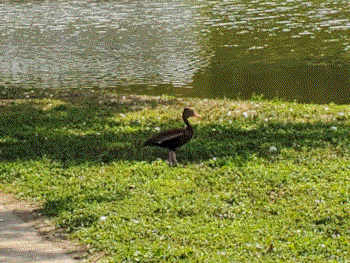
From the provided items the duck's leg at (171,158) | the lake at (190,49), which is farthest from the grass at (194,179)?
the lake at (190,49)

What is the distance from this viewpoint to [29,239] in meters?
7.42

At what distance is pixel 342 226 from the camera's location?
7.34 meters

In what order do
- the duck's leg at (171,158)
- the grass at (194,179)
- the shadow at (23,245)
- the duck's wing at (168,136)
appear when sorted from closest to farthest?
the shadow at (23,245)
the grass at (194,179)
the duck's wing at (168,136)
the duck's leg at (171,158)

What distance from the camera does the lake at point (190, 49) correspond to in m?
18.4

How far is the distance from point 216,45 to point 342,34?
186 inches

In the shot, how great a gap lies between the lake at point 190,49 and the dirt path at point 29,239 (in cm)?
933

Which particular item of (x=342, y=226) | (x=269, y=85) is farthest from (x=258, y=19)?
(x=342, y=226)

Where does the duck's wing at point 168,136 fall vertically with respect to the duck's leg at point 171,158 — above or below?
above

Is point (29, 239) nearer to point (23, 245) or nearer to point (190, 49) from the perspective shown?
point (23, 245)

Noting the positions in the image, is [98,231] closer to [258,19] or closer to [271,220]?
[271,220]

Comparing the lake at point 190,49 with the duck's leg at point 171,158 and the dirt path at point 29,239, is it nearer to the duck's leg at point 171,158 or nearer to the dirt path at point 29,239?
the duck's leg at point 171,158

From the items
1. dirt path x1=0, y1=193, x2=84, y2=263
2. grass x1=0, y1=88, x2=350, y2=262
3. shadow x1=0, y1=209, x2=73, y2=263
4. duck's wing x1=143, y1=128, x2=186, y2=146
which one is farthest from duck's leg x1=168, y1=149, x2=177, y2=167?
shadow x1=0, y1=209, x2=73, y2=263

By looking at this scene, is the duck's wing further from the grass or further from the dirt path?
the dirt path

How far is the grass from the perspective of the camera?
23.2ft
